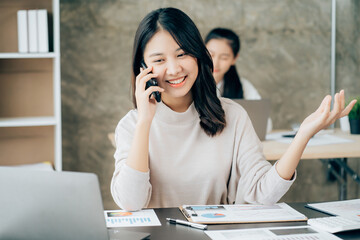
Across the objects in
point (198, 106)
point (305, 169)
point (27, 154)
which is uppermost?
point (198, 106)

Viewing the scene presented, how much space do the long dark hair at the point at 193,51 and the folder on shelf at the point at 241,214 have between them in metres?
0.37

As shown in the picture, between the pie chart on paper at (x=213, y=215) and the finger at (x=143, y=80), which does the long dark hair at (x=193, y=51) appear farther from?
the pie chart on paper at (x=213, y=215)

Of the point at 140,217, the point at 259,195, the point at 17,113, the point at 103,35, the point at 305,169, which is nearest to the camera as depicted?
the point at 140,217

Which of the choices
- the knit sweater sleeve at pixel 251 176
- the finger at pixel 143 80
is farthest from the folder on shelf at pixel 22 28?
the knit sweater sleeve at pixel 251 176

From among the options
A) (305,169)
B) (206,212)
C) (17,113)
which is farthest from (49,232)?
(305,169)

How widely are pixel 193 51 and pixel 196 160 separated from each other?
39cm

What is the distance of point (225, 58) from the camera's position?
11.0 ft

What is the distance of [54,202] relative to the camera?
870 millimetres

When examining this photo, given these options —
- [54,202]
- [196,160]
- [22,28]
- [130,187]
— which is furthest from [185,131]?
[22,28]

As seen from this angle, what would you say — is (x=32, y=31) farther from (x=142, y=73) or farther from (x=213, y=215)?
(x=213, y=215)

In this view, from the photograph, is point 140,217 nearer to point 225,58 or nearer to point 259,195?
point 259,195

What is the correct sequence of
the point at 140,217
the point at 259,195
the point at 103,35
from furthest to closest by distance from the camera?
1. the point at 103,35
2. the point at 259,195
3. the point at 140,217

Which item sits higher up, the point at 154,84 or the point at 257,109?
the point at 154,84

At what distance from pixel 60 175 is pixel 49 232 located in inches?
4.7
